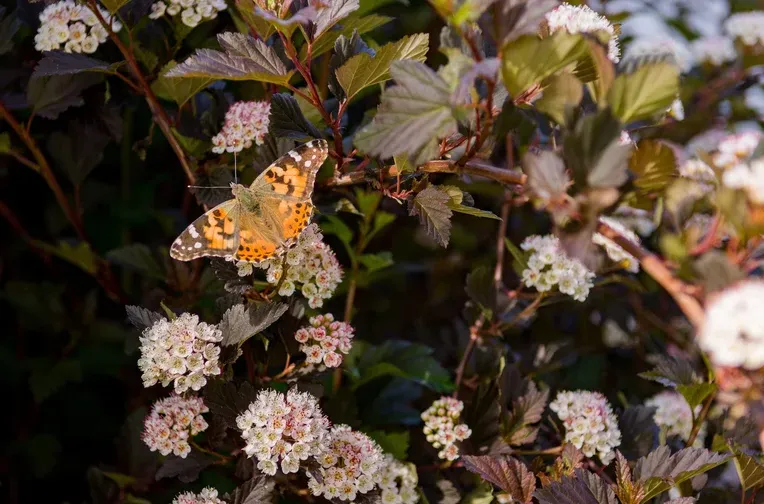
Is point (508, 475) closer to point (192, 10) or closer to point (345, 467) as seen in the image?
point (345, 467)

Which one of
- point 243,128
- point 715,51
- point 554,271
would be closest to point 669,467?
point 554,271

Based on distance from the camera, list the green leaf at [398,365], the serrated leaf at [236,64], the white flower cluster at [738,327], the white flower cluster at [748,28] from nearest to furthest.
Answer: the white flower cluster at [738,327] < the serrated leaf at [236,64] < the green leaf at [398,365] < the white flower cluster at [748,28]

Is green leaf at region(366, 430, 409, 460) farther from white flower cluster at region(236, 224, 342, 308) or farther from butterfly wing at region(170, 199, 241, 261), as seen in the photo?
butterfly wing at region(170, 199, 241, 261)

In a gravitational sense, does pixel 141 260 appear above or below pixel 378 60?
below

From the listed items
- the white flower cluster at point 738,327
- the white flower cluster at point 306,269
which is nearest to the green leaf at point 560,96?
the white flower cluster at point 738,327

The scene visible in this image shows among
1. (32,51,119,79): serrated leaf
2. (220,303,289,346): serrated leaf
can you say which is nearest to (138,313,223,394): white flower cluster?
(220,303,289,346): serrated leaf

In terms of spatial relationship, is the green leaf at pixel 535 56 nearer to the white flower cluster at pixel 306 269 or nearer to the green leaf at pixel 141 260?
the white flower cluster at pixel 306 269
